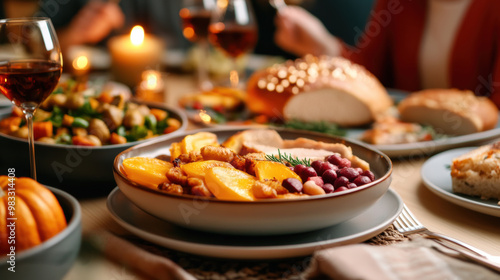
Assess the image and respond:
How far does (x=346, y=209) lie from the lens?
843 millimetres

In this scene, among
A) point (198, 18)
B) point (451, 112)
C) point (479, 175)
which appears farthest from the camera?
point (198, 18)

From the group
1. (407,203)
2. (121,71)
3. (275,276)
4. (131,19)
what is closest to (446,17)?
(121,71)

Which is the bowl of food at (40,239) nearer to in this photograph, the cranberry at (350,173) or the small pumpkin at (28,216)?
the small pumpkin at (28,216)

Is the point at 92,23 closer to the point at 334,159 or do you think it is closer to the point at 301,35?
the point at 301,35

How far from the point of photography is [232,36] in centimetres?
227

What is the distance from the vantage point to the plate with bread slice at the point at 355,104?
181 cm

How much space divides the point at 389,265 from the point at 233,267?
0.26 metres

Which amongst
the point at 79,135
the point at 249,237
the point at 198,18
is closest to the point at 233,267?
the point at 249,237

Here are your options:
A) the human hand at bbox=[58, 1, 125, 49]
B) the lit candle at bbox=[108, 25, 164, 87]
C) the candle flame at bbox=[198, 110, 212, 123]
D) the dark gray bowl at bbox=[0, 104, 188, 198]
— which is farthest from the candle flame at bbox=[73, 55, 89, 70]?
the dark gray bowl at bbox=[0, 104, 188, 198]

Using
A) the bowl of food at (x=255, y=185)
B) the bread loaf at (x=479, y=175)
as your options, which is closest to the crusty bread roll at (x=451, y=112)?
the bread loaf at (x=479, y=175)

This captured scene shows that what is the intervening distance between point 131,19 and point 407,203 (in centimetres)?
604

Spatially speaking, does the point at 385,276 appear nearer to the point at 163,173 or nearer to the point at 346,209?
the point at 346,209

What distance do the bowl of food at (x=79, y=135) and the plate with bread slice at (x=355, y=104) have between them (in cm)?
67

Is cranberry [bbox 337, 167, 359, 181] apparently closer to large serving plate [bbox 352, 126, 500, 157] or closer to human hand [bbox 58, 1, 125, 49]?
large serving plate [bbox 352, 126, 500, 157]
